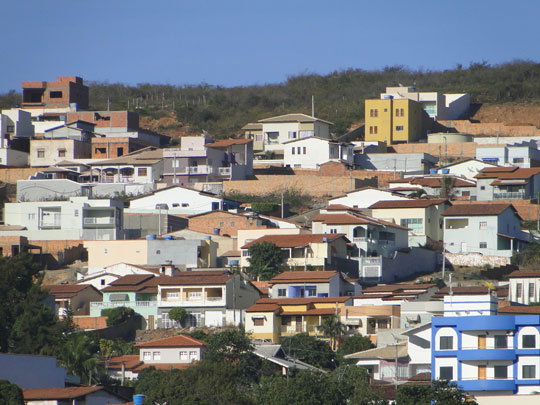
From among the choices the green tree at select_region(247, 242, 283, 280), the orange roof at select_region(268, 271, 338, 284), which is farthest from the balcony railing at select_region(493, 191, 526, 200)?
the orange roof at select_region(268, 271, 338, 284)

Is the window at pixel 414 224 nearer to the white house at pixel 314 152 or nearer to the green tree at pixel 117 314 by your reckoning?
the white house at pixel 314 152

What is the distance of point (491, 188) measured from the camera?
74.8 m

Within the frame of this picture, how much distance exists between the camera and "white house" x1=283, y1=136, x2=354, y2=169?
85562mm

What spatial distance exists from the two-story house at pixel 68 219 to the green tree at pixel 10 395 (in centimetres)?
4010

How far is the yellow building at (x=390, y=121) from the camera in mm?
92875

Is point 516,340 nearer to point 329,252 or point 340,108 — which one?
point 329,252

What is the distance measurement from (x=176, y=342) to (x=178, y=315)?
606 centimetres

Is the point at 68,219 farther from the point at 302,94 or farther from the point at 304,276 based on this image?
the point at 302,94

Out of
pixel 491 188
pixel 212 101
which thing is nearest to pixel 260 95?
pixel 212 101

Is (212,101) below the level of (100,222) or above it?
above

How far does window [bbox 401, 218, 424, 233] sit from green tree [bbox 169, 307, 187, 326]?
51.2ft

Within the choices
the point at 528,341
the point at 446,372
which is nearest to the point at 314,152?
the point at 446,372

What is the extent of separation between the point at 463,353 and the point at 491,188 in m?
29.1

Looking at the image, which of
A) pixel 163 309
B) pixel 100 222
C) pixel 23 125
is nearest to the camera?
pixel 163 309
